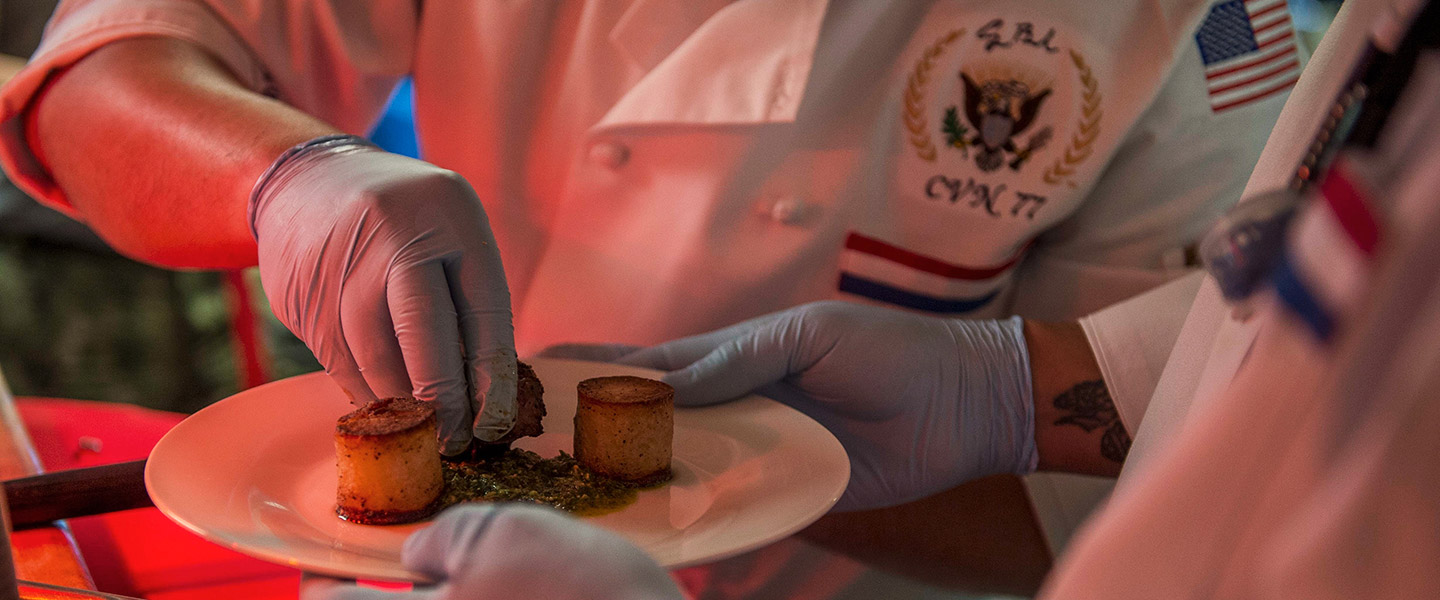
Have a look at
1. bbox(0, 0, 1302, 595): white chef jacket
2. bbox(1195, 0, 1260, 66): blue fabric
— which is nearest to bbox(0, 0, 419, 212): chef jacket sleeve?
bbox(0, 0, 1302, 595): white chef jacket

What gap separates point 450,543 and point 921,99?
1.40m

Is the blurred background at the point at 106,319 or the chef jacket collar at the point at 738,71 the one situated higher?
the chef jacket collar at the point at 738,71

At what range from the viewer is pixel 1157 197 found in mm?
2072

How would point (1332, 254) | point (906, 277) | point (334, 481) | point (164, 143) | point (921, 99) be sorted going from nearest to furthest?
point (1332, 254), point (334, 481), point (164, 143), point (921, 99), point (906, 277)

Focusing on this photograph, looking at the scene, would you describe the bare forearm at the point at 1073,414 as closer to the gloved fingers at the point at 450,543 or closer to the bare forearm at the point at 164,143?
the gloved fingers at the point at 450,543

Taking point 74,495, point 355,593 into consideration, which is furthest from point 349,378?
point 355,593

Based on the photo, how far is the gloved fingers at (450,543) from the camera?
811mm

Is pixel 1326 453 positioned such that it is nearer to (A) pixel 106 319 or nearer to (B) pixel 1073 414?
(B) pixel 1073 414

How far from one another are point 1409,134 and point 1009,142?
56.2 inches

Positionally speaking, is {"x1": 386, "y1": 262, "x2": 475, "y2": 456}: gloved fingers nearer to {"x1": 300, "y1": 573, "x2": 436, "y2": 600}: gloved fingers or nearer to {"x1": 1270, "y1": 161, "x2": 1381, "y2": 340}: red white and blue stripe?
{"x1": 300, "y1": 573, "x2": 436, "y2": 600}: gloved fingers

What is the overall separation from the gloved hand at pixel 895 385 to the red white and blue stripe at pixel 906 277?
19cm

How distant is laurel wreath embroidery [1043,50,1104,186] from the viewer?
1.85 m

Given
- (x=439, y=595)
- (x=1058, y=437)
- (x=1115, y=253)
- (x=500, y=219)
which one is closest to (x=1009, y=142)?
(x=1115, y=253)

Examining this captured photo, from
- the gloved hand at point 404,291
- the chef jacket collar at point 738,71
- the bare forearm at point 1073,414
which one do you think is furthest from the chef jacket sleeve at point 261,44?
the bare forearm at point 1073,414
